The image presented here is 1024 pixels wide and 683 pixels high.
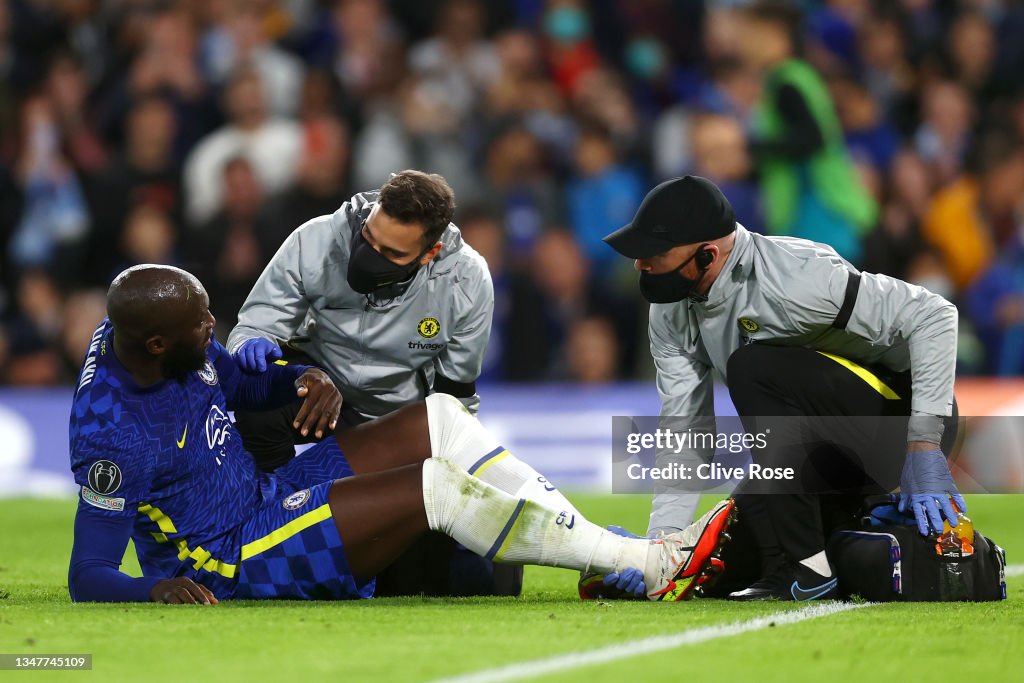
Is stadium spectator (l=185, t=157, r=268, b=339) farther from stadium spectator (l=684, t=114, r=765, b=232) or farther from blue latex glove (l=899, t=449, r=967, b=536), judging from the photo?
blue latex glove (l=899, t=449, r=967, b=536)

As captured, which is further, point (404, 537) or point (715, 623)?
point (404, 537)

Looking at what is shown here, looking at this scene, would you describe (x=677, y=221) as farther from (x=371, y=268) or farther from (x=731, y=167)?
(x=731, y=167)

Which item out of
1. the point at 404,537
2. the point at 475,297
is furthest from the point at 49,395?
the point at 404,537

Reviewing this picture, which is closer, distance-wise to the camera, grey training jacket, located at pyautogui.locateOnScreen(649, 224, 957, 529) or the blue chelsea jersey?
the blue chelsea jersey

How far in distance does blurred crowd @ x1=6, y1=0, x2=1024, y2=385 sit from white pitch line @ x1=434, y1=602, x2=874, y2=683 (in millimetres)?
5436

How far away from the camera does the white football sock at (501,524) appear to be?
185 inches

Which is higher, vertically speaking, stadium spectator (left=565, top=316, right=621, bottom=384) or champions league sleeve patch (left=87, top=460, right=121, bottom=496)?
stadium spectator (left=565, top=316, right=621, bottom=384)

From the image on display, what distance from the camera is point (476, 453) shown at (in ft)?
16.7

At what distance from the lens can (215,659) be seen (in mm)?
3707

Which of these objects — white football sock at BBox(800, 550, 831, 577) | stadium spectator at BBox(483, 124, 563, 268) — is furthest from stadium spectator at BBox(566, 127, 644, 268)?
white football sock at BBox(800, 550, 831, 577)

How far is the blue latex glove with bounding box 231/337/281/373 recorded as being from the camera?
5246 millimetres

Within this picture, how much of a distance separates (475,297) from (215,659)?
2.38 m

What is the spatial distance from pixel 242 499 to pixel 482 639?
111 cm

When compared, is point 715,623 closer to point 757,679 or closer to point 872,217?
point 757,679
